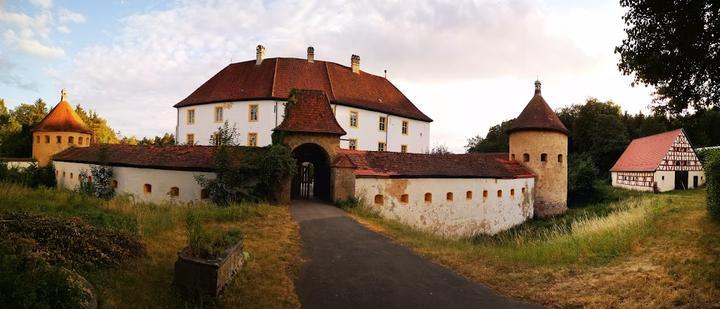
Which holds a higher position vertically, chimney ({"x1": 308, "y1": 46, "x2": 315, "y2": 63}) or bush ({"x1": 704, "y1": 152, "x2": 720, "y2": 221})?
chimney ({"x1": 308, "y1": 46, "x2": 315, "y2": 63})

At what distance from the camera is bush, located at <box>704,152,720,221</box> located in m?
12.3

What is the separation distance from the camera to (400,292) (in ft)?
21.7

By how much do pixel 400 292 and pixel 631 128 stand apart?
56.8m

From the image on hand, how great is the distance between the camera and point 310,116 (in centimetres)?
1634

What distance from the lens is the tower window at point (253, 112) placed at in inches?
1167

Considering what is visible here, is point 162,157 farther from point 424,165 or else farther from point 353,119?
point 353,119

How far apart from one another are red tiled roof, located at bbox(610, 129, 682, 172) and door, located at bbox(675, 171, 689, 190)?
7.15ft

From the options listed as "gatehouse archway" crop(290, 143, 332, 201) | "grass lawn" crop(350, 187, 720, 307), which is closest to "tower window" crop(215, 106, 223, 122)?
"gatehouse archway" crop(290, 143, 332, 201)

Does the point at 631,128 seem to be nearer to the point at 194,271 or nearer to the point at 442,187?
the point at 442,187

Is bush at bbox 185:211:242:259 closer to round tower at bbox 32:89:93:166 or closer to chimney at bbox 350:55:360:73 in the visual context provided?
round tower at bbox 32:89:93:166

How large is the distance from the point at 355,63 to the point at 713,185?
26.7 m

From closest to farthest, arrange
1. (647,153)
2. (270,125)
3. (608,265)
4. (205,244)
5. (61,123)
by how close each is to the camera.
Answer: (205,244) < (608,265) < (61,123) < (270,125) < (647,153)

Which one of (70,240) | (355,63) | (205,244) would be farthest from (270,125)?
(205,244)

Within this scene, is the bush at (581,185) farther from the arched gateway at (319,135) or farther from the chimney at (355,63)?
the arched gateway at (319,135)
